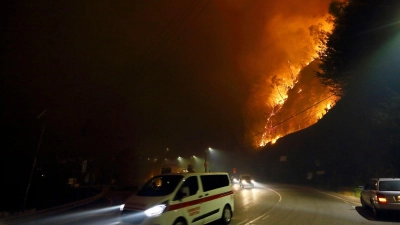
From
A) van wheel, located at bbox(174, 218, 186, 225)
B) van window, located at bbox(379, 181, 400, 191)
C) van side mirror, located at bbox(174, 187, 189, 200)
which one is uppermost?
van side mirror, located at bbox(174, 187, 189, 200)

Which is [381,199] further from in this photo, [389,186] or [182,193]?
[182,193]

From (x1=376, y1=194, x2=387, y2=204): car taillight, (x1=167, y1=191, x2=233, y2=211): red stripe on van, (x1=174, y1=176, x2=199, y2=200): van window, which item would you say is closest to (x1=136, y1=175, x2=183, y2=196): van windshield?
(x1=174, y1=176, x2=199, y2=200): van window

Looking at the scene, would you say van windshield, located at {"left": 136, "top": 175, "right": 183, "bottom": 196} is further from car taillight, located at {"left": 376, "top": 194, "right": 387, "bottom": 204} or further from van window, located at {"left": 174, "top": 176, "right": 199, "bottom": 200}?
car taillight, located at {"left": 376, "top": 194, "right": 387, "bottom": 204}

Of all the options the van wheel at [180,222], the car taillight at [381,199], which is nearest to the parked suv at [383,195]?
the car taillight at [381,199]

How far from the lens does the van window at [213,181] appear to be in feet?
35.5

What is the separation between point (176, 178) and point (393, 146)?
72.4 ft

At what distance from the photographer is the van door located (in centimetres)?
908

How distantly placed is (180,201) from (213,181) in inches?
98.3

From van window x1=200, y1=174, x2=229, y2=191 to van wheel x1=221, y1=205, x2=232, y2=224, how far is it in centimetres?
84

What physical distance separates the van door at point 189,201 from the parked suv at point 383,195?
7317 mm

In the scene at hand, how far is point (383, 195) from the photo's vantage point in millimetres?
12555

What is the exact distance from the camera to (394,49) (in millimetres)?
20172

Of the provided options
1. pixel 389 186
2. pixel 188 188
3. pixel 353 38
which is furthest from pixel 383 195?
pixel 353 38

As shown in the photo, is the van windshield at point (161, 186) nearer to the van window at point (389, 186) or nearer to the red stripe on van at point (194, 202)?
the red stripe on van at point (194, 202)
